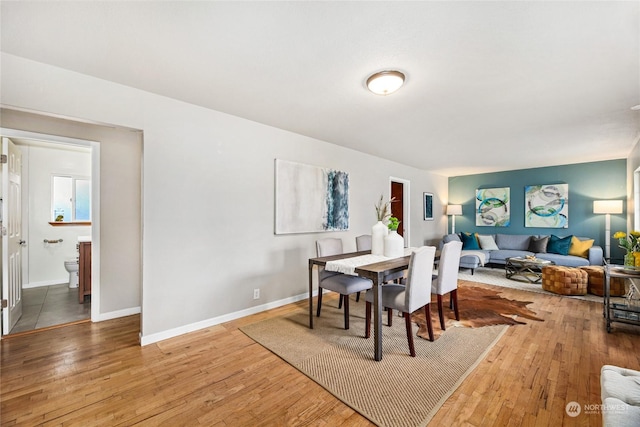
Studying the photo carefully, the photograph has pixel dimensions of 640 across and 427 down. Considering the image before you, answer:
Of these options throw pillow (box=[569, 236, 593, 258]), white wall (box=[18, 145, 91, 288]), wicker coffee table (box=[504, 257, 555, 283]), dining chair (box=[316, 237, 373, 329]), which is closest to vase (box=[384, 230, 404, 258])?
dining chair (box=[316, 237, 373, 329])

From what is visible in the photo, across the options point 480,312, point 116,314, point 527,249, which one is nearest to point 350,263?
point 480,312

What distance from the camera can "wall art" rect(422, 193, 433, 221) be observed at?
655 cm

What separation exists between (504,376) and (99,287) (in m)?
4.01

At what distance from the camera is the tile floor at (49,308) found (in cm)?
293

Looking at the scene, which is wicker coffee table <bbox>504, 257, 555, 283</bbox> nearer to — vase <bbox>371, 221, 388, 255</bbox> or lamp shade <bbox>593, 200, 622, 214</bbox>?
lamp shade <bbox>593, 200, 622, 214</bbox>

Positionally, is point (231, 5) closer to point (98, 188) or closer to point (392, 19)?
point (392, 19)

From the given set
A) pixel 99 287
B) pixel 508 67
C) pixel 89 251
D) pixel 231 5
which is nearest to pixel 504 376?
pixel 508 67

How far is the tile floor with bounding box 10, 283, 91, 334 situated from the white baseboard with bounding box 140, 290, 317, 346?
1.26m

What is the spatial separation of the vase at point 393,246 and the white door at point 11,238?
369 cm

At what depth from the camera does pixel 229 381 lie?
6.46 ft

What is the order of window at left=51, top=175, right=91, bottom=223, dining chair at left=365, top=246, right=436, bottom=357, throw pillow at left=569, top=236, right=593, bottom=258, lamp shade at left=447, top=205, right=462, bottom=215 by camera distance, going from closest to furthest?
1. dining chair at left=365, top=246, right=436, bottom=357
2. window at left=51, top=175, right=91, bottom=223
3. throw pillow at left=569, top=236, right=593, bottom=258
4. lamp shade at left=447, top=205, right=462, bottom=215

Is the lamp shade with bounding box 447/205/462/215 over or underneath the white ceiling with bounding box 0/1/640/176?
underneath

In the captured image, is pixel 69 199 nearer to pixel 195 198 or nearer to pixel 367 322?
pixel 195 198

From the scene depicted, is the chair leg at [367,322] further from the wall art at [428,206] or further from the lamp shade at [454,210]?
the lamp shade at [454,210]
